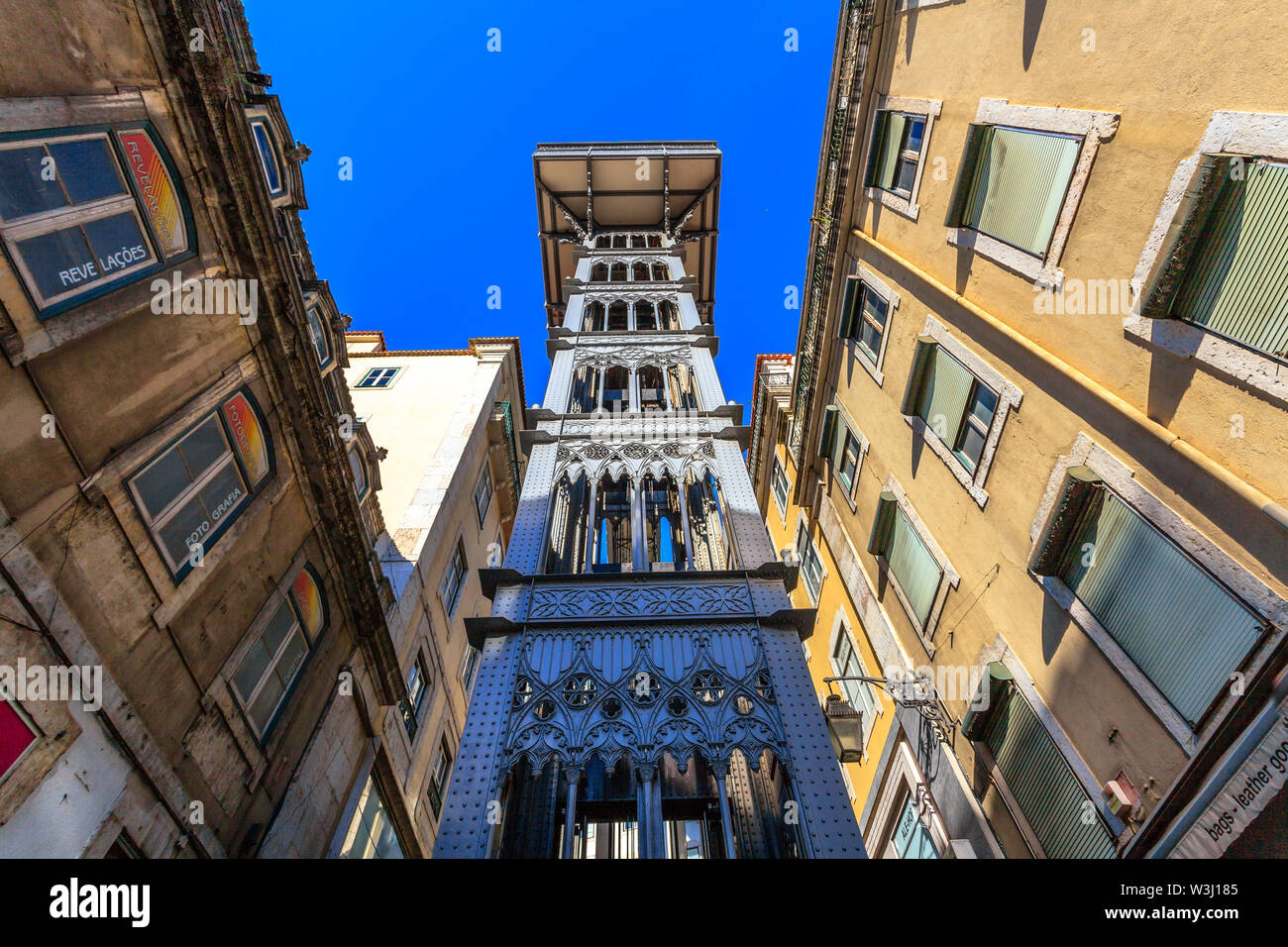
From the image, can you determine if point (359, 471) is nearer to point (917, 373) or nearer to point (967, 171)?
point (917, 373)

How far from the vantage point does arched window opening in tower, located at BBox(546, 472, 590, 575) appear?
12.1m

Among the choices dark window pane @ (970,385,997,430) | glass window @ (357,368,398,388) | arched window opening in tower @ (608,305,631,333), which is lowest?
glass window @ (357,368,398,388)

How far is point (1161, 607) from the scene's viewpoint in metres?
6.15

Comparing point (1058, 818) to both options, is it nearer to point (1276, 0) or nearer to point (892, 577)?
point (892, 577)

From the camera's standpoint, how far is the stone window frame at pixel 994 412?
8852 mm

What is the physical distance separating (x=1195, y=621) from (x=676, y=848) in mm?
8181

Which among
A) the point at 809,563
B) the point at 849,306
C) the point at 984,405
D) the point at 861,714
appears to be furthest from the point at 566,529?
the point at 849,306

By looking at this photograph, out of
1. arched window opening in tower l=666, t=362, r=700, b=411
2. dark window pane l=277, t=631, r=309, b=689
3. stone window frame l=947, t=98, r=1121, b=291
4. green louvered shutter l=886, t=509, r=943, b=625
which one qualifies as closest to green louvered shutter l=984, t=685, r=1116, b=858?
green louvered shutter l=886, t=509, r=943, b=625

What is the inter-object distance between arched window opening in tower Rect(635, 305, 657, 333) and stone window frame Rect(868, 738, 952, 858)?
1797 cm

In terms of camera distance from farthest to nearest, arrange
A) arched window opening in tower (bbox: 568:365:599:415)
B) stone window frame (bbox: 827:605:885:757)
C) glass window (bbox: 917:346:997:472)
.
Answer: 1. arched window opening in tower (bbox: 568:365:599:415)
2. stone window frame (bbox: 827:605:885:757)
3. glass window (bbox: 917:346:997:472)

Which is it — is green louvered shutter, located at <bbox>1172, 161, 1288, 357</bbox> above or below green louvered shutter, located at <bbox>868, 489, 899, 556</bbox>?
above

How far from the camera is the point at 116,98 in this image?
6.80 meters

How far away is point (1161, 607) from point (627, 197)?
1338 inches

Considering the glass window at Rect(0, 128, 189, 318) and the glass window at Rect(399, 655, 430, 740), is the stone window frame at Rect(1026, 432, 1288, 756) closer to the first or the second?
the glass window at Rect(0, 128, 189, 318)
